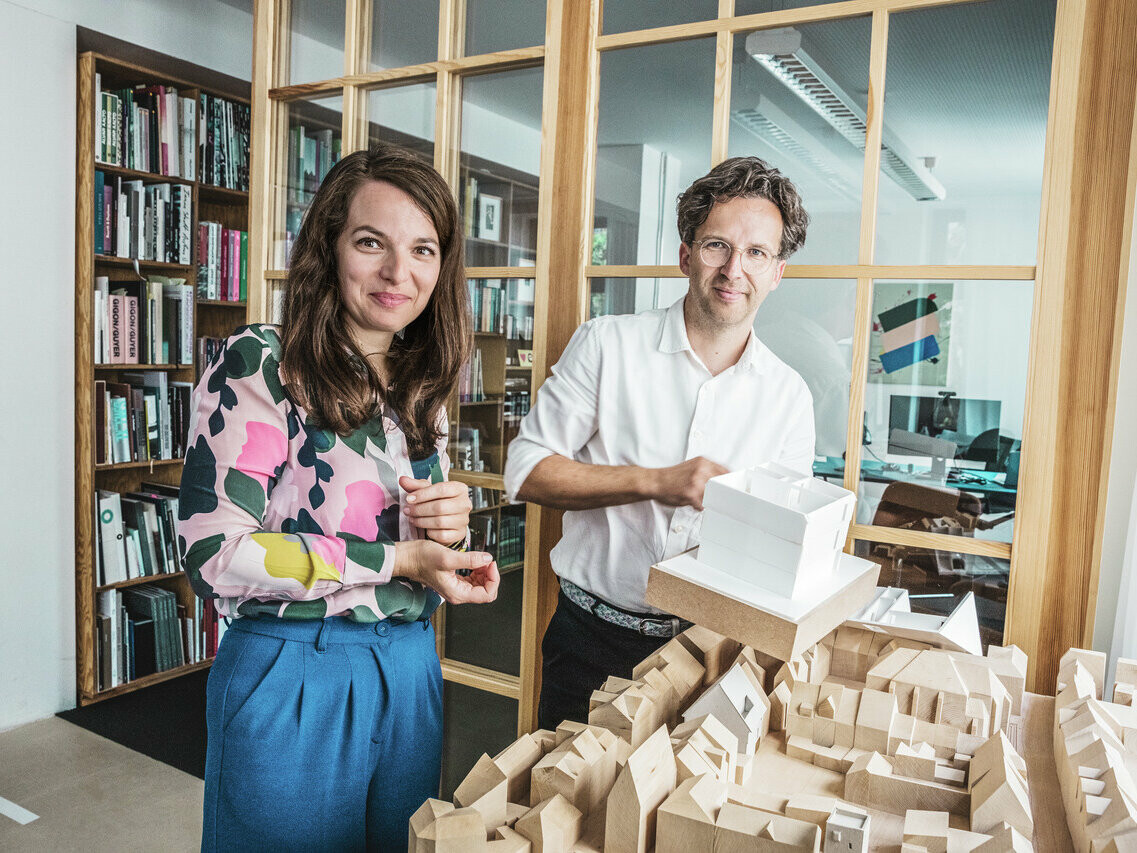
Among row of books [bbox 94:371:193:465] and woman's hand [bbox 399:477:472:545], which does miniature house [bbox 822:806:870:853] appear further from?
row of books [bbox 94:371:193:465]

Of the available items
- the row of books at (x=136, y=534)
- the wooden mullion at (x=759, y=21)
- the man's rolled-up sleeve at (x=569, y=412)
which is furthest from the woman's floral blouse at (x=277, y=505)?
the row of books at (x=136, y=534)

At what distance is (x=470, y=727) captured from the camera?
2268 millimetres

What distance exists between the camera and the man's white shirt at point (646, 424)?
1.71 meters

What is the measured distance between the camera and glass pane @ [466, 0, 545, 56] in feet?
6.77

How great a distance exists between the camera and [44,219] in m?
3.24

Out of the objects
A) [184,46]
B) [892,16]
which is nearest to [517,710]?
[892,16]

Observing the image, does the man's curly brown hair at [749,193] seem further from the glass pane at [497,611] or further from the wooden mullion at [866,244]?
the glass pane at [497,611]

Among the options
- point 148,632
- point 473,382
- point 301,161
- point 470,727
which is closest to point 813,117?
point 473,382

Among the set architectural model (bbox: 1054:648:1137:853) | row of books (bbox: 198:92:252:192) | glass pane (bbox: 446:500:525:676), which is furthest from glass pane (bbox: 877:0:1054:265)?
row of books (bbox: 198:92:252:192)

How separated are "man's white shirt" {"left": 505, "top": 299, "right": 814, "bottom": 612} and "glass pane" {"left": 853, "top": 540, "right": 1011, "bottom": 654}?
0.26 metres

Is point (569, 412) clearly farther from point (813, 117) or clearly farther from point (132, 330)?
point (132, 330)

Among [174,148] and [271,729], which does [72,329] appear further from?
[271,729]

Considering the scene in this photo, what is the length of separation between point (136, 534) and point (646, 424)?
2907 millimetres

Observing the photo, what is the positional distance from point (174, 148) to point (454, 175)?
7.33 ft
